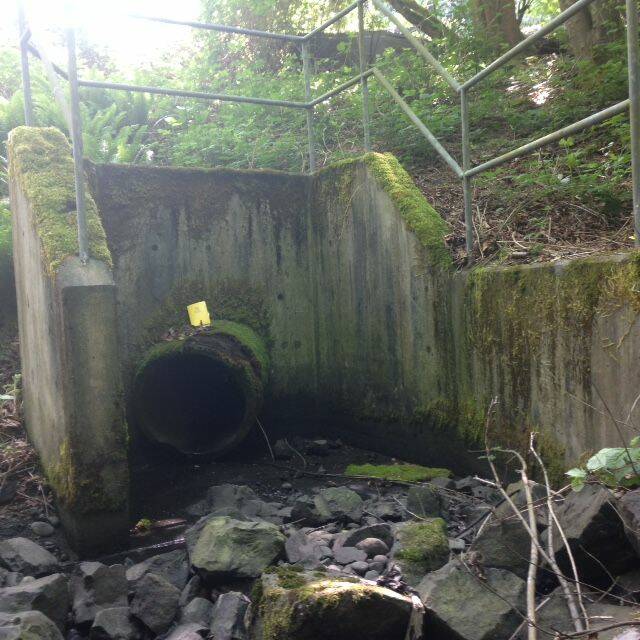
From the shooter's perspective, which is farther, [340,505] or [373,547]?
[340,505]

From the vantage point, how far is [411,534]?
9.73ft

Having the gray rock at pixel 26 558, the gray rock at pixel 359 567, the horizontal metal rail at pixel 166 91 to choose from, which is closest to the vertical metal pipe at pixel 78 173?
the horizontal metal rail at pixel 166 91

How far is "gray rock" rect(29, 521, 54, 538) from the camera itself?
3.92m

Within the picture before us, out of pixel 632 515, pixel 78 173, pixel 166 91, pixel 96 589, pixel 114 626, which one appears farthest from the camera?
pixel 166 91

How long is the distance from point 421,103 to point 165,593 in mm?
4768

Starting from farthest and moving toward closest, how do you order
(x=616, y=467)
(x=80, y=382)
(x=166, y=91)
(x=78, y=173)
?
(x=166, y=91) < (x=78, y=173) < (x=80, y=382) < (x=616, y=467)

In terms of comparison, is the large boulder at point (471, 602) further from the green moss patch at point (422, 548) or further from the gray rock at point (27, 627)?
the gray rock at point (27, 627)

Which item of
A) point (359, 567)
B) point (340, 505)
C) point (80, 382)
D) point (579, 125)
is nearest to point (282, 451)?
point (340, 505)

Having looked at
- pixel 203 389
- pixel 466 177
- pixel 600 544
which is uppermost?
pixel 466 177

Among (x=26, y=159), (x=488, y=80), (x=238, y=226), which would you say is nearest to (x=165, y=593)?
(x=26, y=159)

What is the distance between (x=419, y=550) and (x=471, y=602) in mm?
579

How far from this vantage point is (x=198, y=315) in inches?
212

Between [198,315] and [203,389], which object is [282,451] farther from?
[198,315]

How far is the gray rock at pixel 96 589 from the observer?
2828mm
